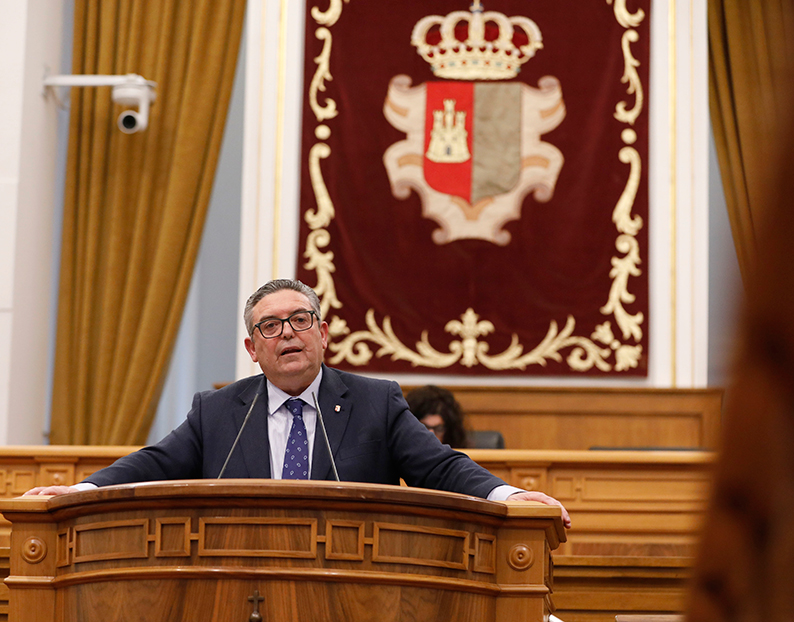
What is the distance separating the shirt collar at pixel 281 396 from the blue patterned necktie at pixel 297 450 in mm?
23

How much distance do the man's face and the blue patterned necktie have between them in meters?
0.07

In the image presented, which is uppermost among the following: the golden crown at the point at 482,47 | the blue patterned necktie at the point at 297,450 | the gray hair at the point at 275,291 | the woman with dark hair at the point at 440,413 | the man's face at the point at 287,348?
the golden crown at the point at 482,47

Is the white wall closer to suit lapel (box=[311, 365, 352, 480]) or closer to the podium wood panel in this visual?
the podium wood panel

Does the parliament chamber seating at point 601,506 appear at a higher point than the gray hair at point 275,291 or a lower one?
lower

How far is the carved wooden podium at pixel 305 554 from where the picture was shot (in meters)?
1.80

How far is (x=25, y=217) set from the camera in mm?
5406

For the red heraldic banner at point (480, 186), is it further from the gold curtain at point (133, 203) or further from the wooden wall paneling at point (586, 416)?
the gold curtain at point (133, 203)

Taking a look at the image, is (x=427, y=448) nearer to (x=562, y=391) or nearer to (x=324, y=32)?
(x=562, y=391)

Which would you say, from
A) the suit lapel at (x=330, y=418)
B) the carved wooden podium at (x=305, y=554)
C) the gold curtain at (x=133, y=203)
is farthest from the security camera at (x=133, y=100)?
the carved wooden podium at (x=305, y=554)

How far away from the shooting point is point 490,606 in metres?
1.89

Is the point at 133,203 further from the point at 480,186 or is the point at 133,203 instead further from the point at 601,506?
the point at 601,506

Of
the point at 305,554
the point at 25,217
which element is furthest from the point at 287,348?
the point at 25,217

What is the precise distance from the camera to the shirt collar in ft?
8.69

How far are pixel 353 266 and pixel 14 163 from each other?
76.1 inches
